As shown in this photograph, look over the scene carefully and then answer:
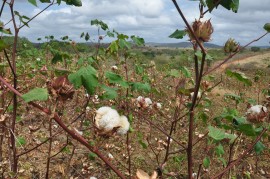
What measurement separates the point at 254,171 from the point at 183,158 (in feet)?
3.61

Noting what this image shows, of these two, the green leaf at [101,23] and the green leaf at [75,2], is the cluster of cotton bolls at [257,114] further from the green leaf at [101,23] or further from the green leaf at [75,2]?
the green leaf at [101,23]

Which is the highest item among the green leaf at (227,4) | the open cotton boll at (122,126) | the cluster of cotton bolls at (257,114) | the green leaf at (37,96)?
the green leaf at (227,4)

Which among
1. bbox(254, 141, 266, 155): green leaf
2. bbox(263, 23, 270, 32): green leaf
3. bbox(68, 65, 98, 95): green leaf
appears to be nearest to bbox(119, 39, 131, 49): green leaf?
bbox(254, 141, 266, 155): green leaf

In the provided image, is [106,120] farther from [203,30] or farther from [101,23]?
[101,23]

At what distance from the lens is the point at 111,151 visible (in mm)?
4508

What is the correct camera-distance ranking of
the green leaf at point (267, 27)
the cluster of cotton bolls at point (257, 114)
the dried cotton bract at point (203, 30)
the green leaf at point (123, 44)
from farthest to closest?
the green leaf at point (123, 44), the cluster of cotton bolls at point (257, 114), the green leaf at point (267, 27), the dried cotton bract at point (203, 30)

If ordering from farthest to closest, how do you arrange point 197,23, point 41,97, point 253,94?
1. point 253,94
2. point 197,23
3. point 41,97

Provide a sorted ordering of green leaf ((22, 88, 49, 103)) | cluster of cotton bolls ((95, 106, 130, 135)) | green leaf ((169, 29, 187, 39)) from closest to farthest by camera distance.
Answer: green leaf ((22, 88, 49, 103)), cluster of cotton bolls ((95, 106, 130, 135)), green leaf ((169, 29, 187, 39))

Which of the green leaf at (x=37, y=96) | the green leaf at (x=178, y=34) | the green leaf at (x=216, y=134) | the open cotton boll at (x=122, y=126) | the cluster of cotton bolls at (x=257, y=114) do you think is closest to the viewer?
the green leaf at (x=37, y=96)

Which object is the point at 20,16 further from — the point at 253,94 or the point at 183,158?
the point at 253,94

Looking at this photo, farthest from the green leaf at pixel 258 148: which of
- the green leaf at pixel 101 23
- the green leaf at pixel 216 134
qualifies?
the green leaf at pixel 101 23

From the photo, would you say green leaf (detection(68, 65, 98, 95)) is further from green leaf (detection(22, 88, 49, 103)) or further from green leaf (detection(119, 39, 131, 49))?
green leaf (detection(119, 39, 131, 49))

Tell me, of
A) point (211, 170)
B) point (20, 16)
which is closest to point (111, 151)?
point (211, 170)

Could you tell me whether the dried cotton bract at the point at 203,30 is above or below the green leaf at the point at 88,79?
above
